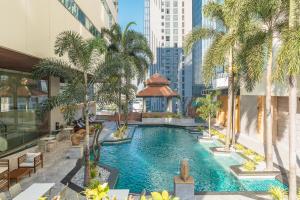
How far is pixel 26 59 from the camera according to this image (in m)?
12.9

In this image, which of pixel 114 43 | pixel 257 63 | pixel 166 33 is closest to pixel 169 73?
pixel 166 33

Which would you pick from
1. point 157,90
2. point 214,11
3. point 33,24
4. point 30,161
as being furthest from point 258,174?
point 157,90

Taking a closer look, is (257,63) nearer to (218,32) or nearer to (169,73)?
(218,32)

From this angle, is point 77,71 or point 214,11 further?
point 214,11

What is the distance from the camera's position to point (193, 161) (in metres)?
15.8

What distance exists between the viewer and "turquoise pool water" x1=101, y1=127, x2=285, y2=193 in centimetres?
1161

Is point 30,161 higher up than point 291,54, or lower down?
lower down

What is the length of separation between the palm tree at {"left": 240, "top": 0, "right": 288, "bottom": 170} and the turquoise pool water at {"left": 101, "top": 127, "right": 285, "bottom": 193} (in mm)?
2361

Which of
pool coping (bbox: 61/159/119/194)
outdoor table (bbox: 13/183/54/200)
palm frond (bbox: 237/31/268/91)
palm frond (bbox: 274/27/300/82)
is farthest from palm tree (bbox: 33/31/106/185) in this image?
palm frond (bbox: 274/27/300/82)

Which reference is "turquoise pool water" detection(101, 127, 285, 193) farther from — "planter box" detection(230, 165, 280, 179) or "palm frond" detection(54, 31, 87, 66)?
"palm frond" detection(54, 31, 87, 66)

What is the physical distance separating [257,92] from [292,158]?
35.3 feet

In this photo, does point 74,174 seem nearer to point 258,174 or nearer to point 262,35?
point 258,174

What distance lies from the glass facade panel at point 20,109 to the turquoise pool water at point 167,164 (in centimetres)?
494

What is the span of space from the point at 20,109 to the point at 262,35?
1390 cm
